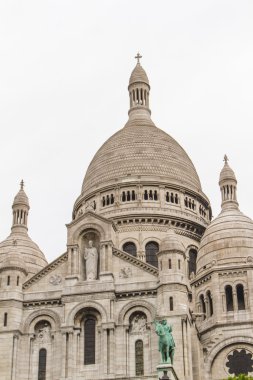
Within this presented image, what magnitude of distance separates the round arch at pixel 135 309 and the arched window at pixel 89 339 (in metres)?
1.71

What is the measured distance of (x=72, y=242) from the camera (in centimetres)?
5084

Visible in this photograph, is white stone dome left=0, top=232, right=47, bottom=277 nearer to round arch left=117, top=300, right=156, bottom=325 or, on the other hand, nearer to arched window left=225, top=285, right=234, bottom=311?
arched window left=225, top=285, right=234, bottom=311

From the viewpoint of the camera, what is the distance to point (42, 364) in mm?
47656

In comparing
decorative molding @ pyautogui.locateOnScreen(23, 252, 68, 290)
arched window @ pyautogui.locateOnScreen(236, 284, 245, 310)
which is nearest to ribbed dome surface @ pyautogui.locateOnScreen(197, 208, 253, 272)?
arched window @ pyautogui.locateOnScreen(236, 284, 245, 310)

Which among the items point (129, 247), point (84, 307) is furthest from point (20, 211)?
point (84, 307)

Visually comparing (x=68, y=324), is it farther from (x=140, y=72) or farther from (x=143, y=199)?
(x=140, y=72)

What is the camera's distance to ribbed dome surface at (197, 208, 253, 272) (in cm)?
5569

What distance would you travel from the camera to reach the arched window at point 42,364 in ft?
155

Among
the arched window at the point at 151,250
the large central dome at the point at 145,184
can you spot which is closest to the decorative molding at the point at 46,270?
the arched window at the point at 151,250

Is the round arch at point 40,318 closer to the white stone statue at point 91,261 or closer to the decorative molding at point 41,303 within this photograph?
the decorative molding at point 41,303

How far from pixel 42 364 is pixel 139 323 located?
5918 mm

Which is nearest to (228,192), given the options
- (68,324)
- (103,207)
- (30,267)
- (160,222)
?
(160,222)

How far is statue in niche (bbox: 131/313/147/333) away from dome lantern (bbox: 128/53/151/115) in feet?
107

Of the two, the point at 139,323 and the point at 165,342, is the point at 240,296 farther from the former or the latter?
the point at 165,342
